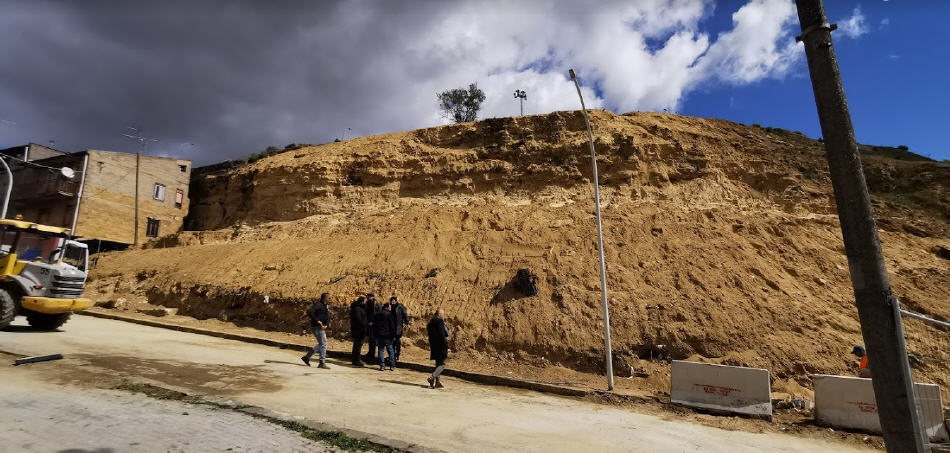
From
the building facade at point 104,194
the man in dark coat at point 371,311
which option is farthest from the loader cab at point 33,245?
the building facade at point 104,194

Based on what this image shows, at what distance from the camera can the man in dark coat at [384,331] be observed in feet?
41.2

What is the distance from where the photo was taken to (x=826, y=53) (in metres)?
3.19

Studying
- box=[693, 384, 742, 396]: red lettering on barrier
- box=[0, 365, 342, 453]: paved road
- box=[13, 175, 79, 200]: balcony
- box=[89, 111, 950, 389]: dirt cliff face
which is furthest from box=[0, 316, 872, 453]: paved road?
box=[13, 175, 79, 200]: balcony

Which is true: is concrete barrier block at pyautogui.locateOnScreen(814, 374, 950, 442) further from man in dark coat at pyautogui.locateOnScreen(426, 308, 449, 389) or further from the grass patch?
the grass patch

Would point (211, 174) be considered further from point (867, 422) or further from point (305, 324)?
point (867, 422)

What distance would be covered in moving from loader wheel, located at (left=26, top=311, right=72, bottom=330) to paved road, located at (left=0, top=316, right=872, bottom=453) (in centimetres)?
48

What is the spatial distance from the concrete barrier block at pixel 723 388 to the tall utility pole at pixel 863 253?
24.2 ft

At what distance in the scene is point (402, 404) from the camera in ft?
27.8

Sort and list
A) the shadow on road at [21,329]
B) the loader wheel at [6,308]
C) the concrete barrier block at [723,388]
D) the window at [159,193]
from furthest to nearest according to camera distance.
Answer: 1. the window at [159,193]
2. the shadow on road at [21,329]
3. the loader wheel at [6,308]
4. the concrete barrier block at [723,388]

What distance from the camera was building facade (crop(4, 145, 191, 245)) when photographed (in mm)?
30203

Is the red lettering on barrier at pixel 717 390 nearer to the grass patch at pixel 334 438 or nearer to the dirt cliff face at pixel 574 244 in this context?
the dirt cliff face at pixel 574 244

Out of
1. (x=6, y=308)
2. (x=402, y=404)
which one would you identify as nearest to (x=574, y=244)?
(x=402, y=404)

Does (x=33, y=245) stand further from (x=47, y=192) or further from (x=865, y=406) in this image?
(x=47, y=192)

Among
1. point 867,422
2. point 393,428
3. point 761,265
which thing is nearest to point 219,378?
point 393,428
